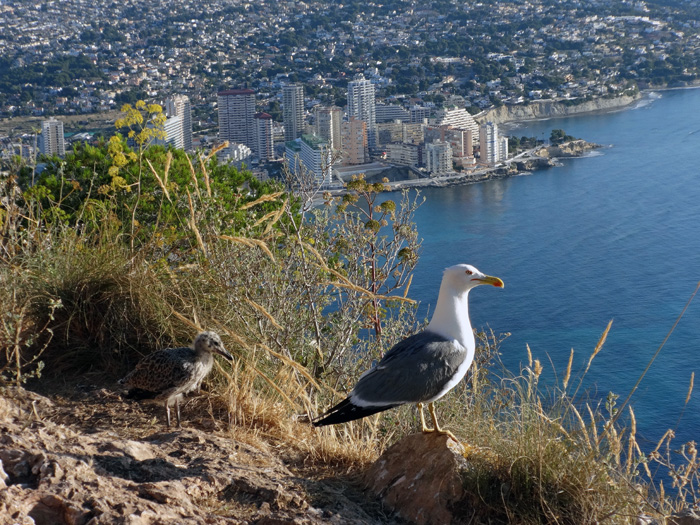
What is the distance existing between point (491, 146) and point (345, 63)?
102 feet

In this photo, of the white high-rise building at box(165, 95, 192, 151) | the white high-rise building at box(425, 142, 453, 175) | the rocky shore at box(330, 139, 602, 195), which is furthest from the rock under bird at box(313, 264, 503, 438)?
the white high-rise building at box(425, 142, 453, 175)

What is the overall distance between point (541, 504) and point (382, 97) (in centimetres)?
5737

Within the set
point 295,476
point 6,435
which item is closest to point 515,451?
point 295,476

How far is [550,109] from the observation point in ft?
175

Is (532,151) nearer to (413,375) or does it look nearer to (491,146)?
(491,146)

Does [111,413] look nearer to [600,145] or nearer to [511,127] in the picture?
[600,145]

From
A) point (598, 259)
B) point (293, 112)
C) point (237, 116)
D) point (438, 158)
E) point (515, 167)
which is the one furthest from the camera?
point (293, 112)

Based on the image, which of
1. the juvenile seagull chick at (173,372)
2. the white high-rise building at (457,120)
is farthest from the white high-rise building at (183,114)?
the juvenile seagull chick at (173,372)

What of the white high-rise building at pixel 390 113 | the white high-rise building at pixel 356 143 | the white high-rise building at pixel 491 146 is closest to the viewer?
the white high-rise building at pixel 491 146

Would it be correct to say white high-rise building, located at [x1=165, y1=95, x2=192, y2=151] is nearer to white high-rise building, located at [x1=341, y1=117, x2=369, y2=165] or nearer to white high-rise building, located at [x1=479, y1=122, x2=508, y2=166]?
white high-rise building, located at [x1=341, y1=117, x2=369, y2=165]

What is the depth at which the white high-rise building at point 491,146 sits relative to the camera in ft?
130

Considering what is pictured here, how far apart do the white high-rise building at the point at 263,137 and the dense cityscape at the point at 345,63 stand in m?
0.11

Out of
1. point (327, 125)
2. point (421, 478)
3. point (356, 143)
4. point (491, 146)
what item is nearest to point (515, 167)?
point (491, 146)

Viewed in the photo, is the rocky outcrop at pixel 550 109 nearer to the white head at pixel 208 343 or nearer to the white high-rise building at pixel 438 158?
the white high-rise building at pixel 438 158
